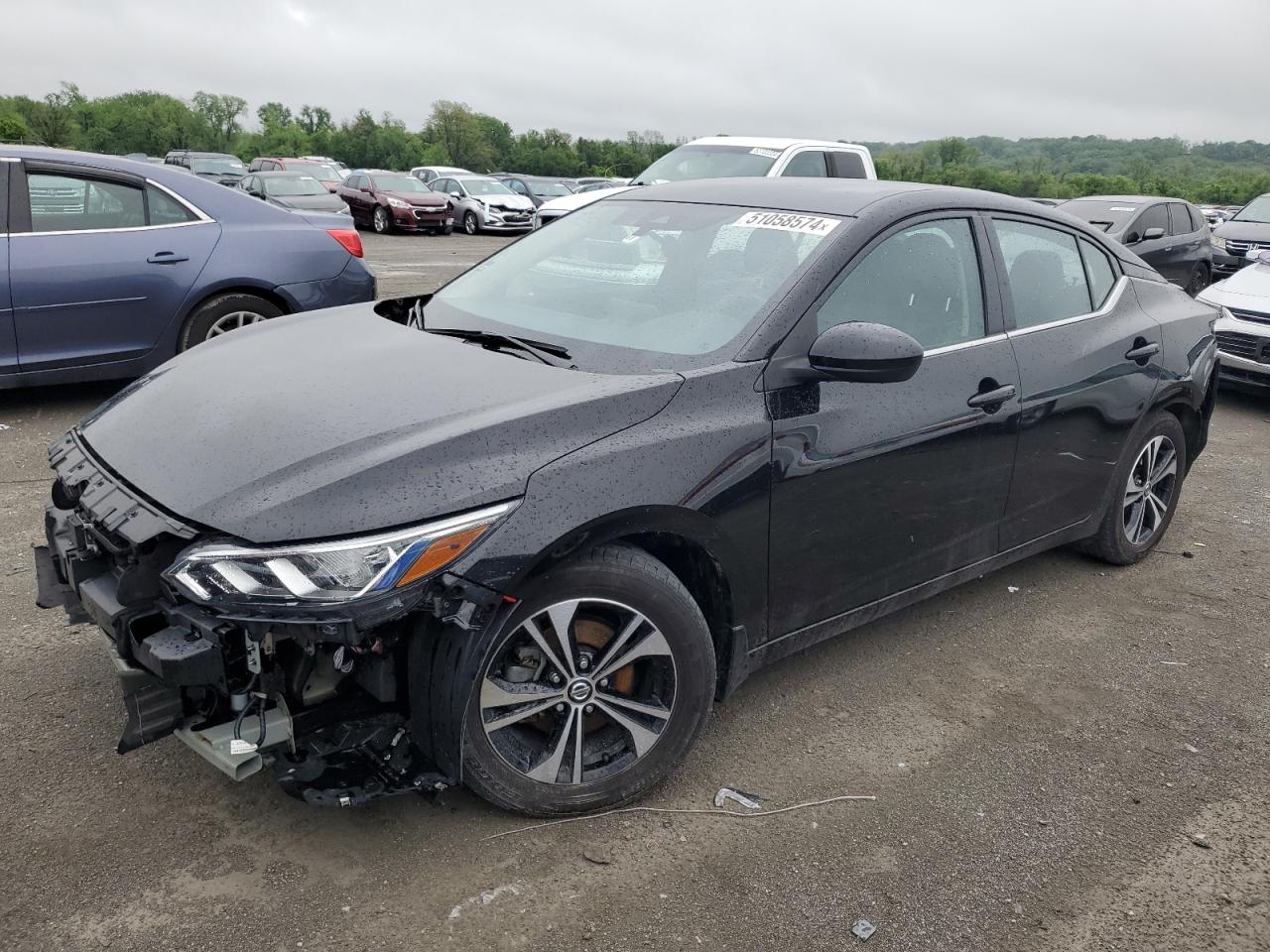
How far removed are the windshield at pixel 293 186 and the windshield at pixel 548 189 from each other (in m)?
12.7

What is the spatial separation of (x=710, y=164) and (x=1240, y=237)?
32.2 feet

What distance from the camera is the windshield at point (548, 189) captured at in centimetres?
3256

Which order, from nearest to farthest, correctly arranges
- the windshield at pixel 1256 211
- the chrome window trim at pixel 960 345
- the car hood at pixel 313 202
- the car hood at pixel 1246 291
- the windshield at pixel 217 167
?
the chrome window trim at pixel 960 345
the car hood at pixel 1246 291
the windshield at pixel 1256 211
the car hood at pixel 313 202
the windshield at pixel 217 167

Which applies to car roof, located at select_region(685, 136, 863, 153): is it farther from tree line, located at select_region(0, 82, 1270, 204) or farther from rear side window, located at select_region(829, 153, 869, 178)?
tree line, located at select_region(0, 82, 1270, 204)

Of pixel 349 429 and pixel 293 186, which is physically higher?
pixel 293 186

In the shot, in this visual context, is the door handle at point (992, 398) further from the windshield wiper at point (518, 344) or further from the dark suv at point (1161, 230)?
the dark suv at point (1161, 230)

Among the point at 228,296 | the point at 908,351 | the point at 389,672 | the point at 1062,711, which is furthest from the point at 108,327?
the point at 1062,711

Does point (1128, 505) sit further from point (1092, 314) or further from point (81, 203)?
point (81, 203)

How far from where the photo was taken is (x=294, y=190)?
1981 centimetres

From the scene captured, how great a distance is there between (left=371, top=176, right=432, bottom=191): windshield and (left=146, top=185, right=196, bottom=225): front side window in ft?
66.8

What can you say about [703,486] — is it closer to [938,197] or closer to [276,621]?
[276,621]

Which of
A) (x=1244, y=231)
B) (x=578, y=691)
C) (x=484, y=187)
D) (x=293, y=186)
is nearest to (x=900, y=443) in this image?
(x=578, y=691)

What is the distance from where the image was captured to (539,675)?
275cm

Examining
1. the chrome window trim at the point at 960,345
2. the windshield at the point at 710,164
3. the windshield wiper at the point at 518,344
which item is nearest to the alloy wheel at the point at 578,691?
the windshield wiper at the point at 518,344
